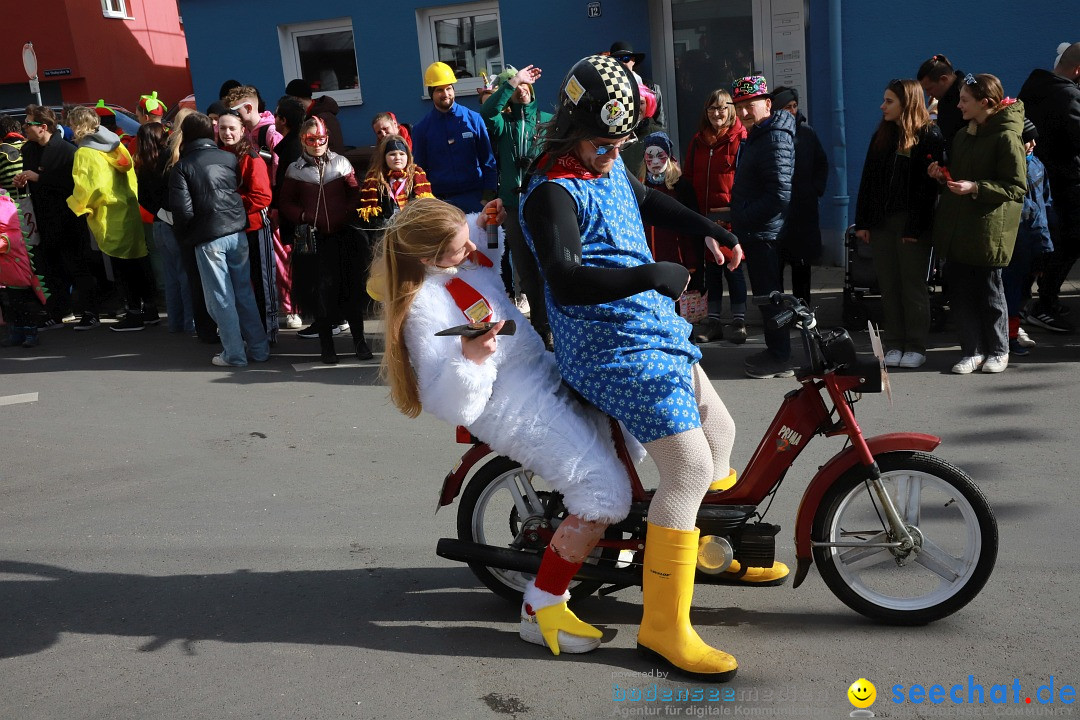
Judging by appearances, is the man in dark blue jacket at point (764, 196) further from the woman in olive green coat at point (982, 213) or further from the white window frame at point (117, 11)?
the white window frame at point (117, 11)

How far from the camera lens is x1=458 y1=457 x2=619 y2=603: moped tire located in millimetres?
3861

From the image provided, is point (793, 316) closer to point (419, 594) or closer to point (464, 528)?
point (464, 528)

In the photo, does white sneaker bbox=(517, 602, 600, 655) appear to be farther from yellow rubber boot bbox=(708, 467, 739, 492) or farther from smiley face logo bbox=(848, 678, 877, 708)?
smiley face logo bbox=(848, 678, 877, 708)

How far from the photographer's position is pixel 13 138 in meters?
10.8

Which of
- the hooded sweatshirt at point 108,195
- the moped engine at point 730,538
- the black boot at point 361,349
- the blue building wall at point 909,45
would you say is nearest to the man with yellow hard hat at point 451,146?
the black boot at point 361,349

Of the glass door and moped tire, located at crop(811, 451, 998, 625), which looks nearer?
moped tire, located at crop(811, 451, 998, 625)

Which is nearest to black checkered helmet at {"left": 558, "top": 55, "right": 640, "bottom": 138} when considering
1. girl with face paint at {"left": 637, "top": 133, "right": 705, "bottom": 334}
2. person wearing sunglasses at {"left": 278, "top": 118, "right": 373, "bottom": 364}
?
girl with face paint at {"left": 637, "top": 133, "right": 705, "bottom": 334}

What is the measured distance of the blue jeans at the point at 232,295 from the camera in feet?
26.4

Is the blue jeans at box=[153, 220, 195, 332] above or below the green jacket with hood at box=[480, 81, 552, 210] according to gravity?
below

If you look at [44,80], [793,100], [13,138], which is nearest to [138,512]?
[793,100]

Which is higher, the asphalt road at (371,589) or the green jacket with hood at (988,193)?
the green jacket with hood at (988,193)

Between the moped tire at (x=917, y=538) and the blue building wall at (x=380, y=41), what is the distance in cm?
858

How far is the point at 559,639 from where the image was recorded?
142 inches

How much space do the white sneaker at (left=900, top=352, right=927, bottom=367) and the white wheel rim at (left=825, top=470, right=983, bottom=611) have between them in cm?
352
